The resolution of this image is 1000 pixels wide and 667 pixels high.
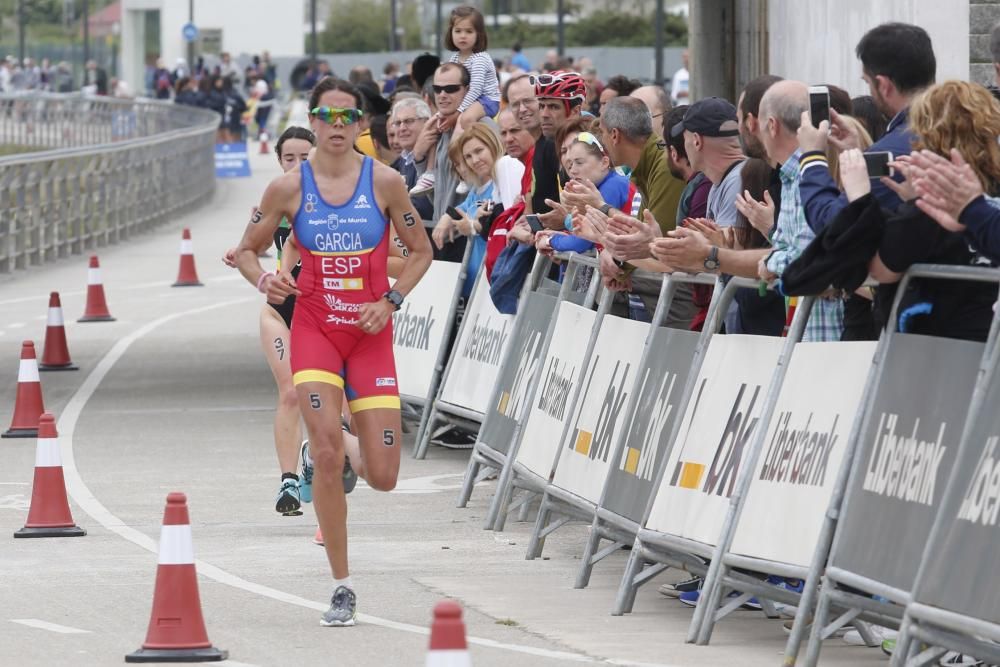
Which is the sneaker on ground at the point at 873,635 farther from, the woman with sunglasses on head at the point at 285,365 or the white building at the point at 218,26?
the white building at the point at 218,26

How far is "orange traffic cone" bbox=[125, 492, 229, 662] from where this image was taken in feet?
26.1

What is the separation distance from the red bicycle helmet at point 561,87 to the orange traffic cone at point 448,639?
7.54 m

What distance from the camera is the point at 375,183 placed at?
365 inches

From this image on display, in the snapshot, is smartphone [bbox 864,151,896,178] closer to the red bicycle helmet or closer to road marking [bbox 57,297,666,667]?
road marking [bbox 57,297,666,667]

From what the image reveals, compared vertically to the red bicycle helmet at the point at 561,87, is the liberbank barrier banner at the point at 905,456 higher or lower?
lower

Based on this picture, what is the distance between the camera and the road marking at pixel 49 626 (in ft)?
28.3

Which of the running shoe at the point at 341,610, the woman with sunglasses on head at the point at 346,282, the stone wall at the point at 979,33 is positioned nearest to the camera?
the running shoe at the point at 341,610

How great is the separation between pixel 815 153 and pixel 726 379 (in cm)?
112

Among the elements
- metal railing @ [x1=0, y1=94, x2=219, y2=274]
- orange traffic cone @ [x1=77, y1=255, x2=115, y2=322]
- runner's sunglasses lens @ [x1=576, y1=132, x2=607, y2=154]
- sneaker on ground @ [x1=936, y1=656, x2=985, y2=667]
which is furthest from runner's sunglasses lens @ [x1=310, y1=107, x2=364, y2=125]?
metal railing @ [x1=0, y1=94, x2=219, y2=274]

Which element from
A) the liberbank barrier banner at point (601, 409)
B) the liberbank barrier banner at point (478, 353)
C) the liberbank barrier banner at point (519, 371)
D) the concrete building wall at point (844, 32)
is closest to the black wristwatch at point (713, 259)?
the liberbank barrier banner at point (601, 409)

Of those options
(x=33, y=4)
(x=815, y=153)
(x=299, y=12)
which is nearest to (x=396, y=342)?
(x=815, y=153)

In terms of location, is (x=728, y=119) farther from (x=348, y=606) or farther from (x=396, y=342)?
(x=396, y=342)

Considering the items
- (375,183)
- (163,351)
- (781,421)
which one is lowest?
(163,351)

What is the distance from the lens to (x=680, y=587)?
9445mm
